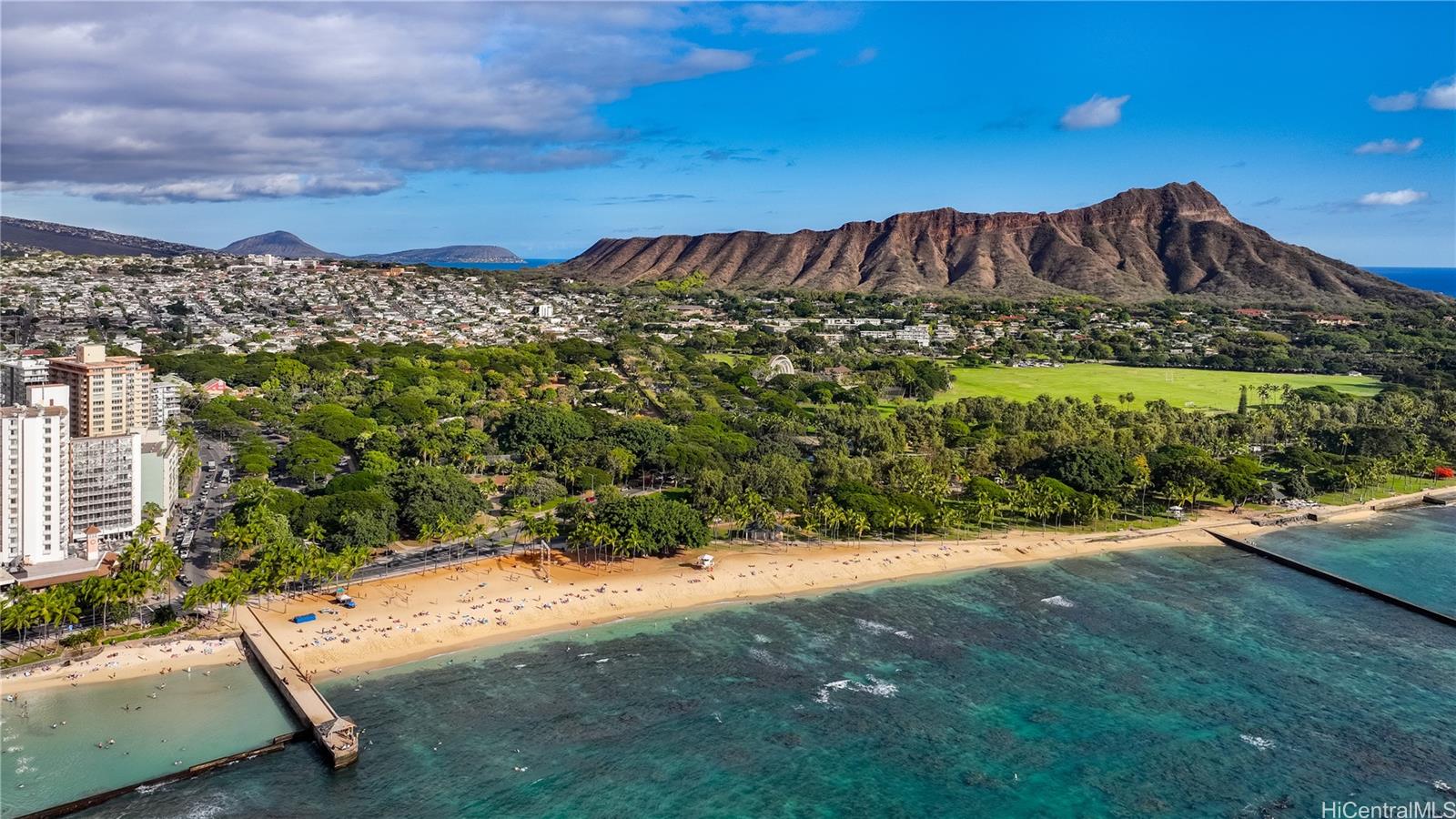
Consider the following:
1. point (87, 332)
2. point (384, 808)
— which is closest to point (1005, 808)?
point (384, 808)

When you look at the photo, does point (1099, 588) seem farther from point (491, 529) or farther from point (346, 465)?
point (346, 465)

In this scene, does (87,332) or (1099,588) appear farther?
(87,332)

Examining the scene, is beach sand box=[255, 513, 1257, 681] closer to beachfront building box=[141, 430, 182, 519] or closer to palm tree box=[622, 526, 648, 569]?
palm tree box=[622, 526, 648, 569]

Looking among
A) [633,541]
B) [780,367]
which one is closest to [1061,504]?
[633,541]

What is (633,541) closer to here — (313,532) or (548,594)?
(548,594)

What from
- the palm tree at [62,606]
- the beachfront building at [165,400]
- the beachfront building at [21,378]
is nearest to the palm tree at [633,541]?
the palm tree at [62,606]
